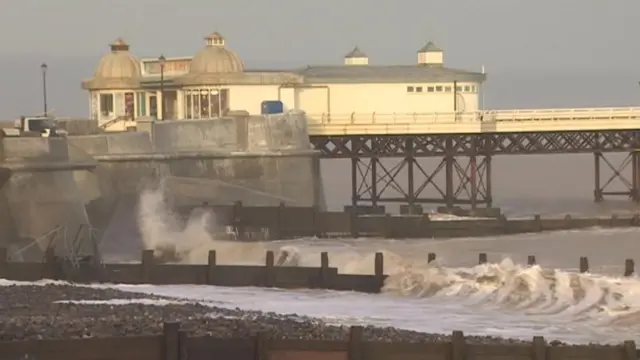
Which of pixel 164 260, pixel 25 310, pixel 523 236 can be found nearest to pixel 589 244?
pixel 523 236

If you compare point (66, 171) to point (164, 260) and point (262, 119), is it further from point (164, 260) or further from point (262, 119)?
point (262, 119)

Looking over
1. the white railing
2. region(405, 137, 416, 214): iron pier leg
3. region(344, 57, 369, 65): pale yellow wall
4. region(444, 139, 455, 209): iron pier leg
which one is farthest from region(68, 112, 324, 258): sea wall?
region(344, 57, 369, 65): pale yellow wall

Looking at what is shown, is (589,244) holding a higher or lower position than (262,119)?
lower

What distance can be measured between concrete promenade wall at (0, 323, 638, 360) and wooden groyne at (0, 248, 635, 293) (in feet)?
40.5

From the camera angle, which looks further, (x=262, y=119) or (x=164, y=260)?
(x=262, y=119)

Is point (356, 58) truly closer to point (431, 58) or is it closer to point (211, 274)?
point (431, 58)

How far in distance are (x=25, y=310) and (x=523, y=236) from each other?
23214 millimetres

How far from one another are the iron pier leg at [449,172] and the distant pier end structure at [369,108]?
0.15ft

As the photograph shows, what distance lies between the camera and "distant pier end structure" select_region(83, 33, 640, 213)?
55.5 meters

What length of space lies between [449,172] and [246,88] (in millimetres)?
7455

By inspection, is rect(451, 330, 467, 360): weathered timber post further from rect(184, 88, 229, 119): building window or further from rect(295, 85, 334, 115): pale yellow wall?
rect(295, 85, 334, 115): pale yellow wall

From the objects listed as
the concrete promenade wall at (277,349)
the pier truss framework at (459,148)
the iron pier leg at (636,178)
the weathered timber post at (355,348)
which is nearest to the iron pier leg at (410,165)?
the pier truss framework at (459,148)

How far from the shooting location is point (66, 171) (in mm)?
38719

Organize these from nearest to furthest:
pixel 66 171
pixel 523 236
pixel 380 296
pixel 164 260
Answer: pixel 380 296
pixel 66 171
pixel 164 260
pixel 523 236
